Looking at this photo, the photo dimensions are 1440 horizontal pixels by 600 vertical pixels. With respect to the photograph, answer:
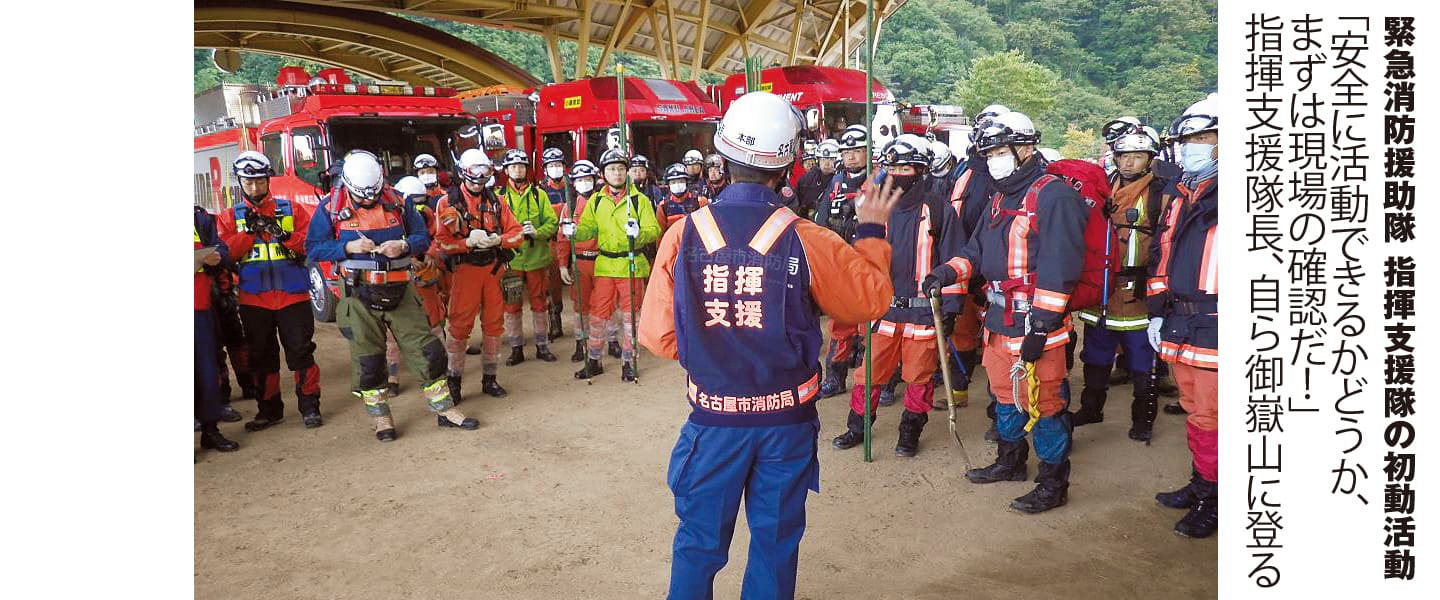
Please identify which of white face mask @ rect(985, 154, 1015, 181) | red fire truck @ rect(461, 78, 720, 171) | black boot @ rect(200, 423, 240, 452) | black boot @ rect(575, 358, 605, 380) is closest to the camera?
white face mask @ rect(985, 154, 1015, 181)

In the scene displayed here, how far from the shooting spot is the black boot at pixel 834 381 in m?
6.61

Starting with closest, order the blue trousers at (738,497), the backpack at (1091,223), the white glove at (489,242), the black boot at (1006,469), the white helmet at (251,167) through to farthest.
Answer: the blue trousers at (738,497) → the backpack at (1091,223) → the black boot at (1006,469) → the white helmet at (251,167) → the white glove at (489,242)

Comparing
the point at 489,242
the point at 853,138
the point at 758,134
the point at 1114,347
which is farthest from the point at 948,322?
the point at 489,242

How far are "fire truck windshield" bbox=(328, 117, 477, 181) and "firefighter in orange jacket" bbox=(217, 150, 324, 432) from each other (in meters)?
3.22

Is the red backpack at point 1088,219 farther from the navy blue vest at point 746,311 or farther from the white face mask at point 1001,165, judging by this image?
the navy blue vest at point 746,311

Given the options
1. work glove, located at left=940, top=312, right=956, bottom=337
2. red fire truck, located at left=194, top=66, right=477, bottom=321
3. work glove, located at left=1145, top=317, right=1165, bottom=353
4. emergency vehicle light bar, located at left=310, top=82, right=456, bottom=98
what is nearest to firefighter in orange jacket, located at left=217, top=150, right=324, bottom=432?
red fire truck, located at left=194, top=66, right=477, bottom=321

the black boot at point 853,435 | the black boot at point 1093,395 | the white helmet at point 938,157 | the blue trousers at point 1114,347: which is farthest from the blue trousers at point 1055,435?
the white helmet at point 938,157

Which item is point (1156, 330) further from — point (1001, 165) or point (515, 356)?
point (515, 356)

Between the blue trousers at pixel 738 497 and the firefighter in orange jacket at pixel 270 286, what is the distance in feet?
13.8

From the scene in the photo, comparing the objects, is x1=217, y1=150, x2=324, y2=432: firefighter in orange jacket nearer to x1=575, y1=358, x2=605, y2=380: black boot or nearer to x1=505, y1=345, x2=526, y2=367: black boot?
x1=505, y1=345, x2=526, y2=367: black boot

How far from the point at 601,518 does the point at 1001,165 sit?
2832mm

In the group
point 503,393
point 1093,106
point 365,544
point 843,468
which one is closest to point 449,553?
point 365,544

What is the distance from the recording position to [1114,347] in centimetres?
555

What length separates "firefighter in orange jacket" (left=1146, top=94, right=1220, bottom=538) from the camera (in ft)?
12.4
